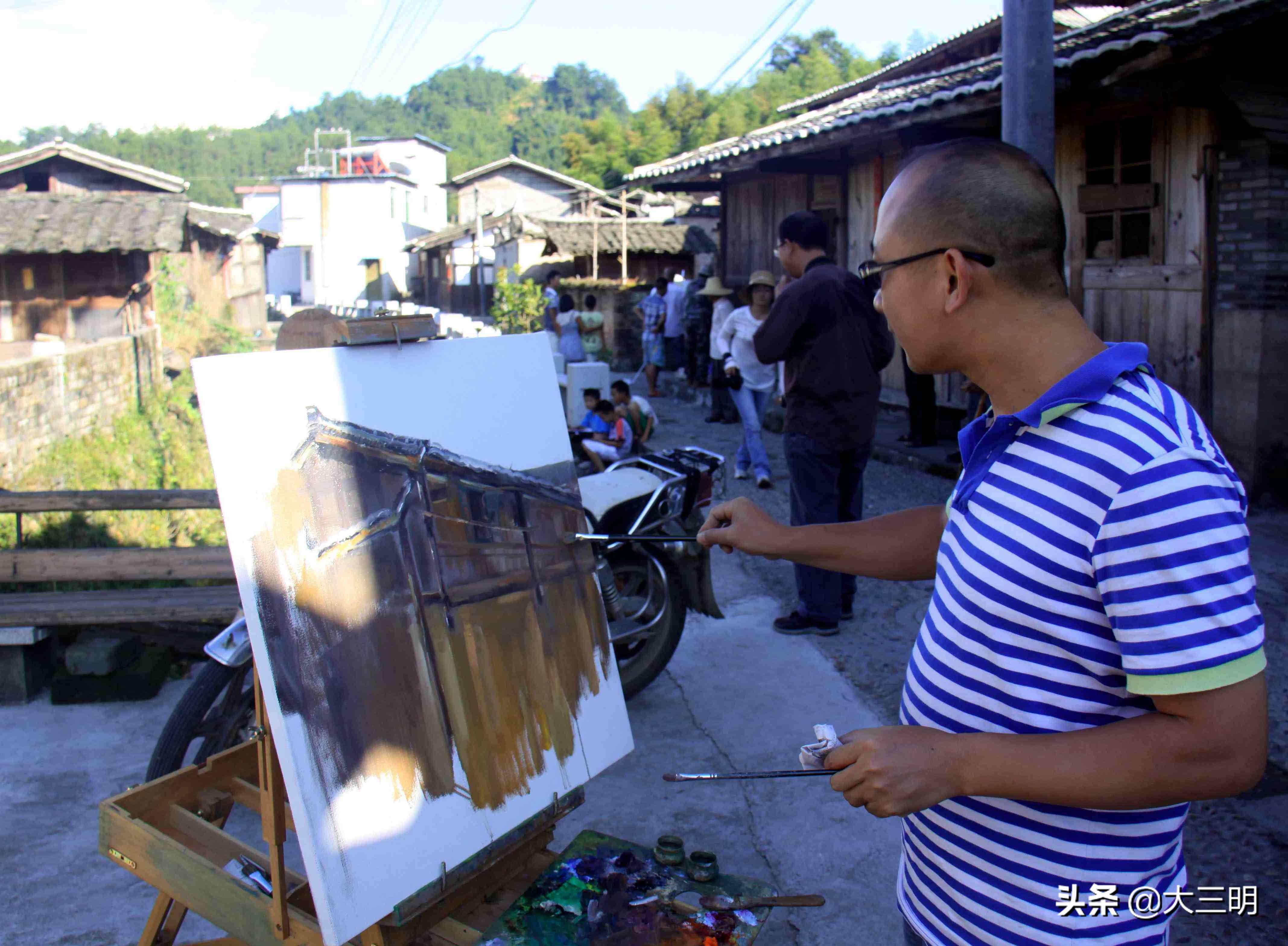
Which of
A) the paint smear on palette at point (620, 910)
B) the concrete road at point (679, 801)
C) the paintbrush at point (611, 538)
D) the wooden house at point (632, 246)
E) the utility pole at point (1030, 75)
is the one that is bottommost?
the concrete road at point (679, 801)

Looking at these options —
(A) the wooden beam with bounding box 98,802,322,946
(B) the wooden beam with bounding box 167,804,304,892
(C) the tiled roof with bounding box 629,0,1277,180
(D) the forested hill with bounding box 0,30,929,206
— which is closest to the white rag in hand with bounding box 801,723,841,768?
(A) the wooden beam with bounding box 98,802,322,946

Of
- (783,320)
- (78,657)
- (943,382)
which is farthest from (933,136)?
(78,657)

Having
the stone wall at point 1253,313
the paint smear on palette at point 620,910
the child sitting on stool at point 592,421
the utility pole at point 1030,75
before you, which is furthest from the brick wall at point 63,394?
the stone wall at point 1253,313

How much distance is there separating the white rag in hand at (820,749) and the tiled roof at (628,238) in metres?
20.3

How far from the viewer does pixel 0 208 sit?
47.9ft

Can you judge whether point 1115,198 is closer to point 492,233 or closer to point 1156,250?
point 1156,250

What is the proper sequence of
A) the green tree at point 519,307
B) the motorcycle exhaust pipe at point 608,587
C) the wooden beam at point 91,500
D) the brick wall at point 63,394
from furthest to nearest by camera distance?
the green tree at point 519,307 < the brick wall at point 63,394 < the wooden beam at point 91,500 < the motorcycle exhaust pipe at point 608,587

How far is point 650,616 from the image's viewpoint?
4090 millimetres

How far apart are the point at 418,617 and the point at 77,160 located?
77.0 ft

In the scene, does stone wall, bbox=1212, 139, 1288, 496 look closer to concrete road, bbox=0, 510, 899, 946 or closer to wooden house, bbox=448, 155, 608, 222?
concrete road, bbox=0, 510, 899, 946

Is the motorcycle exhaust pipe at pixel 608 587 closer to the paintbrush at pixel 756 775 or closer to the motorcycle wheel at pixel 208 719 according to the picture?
the motorcycle wheel at pixel 208 719

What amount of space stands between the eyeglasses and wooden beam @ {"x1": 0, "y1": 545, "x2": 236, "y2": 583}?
3747 millimetres

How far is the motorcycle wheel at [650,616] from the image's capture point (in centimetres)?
408

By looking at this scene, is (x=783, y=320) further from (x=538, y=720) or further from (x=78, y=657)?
Answer: (x=78, y=657)
